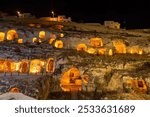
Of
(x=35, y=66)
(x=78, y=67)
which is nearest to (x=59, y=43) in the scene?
(x=35, y=66)

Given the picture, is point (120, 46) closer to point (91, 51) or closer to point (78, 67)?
point (91, 51)

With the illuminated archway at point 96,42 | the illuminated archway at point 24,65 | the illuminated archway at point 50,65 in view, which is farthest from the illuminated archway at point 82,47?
the illuminated archway at point 24,65

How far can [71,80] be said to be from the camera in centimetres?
3747

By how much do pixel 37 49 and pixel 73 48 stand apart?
7878 mm

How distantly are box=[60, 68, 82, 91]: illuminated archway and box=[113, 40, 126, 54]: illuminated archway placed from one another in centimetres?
1454

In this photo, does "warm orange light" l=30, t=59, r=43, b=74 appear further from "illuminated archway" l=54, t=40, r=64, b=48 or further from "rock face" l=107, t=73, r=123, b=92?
"rock face" l=107, t=73, r=123, b=92

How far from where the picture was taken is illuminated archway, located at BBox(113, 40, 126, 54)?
50.2 metres

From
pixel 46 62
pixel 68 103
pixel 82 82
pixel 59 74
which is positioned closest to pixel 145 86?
pixel 82 82

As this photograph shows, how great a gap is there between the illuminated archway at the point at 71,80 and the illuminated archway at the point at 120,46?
47.7 ft

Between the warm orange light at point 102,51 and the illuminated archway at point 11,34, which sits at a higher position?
the illuminated archway at point 11,34

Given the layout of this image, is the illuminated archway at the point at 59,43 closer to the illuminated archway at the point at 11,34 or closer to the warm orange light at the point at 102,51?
the warm orange light at the point at 102,51

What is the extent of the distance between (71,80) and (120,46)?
52.2ft

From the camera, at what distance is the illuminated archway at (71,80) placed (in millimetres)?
35987

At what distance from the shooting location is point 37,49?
133ft
